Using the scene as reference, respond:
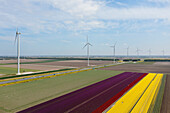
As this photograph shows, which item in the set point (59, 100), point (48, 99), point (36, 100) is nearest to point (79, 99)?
point (59, 100)

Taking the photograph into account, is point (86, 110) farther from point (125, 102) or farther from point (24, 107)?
point (24, 107)

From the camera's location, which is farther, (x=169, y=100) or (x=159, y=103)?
(x=169, y=100)

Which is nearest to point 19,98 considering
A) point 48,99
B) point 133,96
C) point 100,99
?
point 48,99

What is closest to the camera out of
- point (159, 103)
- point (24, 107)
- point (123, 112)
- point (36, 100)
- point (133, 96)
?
point (123, 112)

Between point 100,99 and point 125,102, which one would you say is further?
point 100,99

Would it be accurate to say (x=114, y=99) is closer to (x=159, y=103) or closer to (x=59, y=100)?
(x=159, y=103)

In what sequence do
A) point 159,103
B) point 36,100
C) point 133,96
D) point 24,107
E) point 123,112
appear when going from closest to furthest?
point 123,112
point 24,107
point 159,103
point 36,100
point 133,96

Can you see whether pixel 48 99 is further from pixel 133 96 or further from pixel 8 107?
pixel 133 96

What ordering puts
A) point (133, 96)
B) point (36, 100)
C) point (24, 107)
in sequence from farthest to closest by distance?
point (133, 96) < point (36, 100) < point (24, 107)
